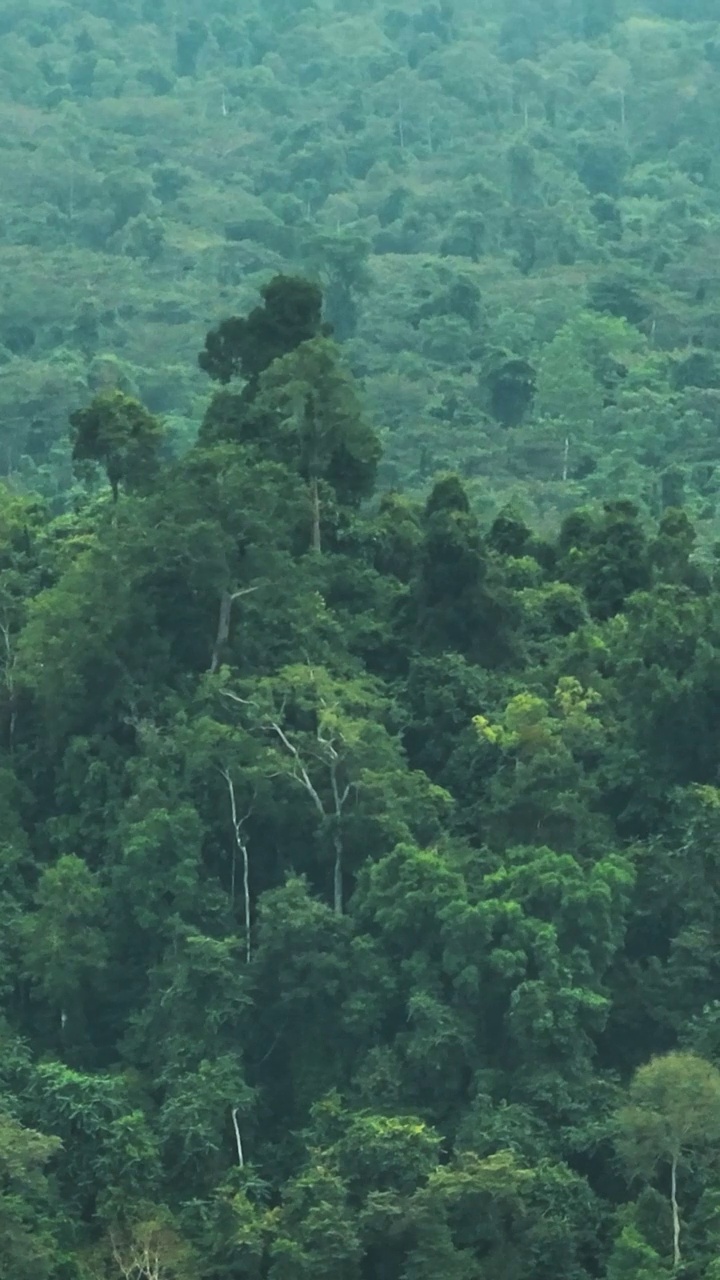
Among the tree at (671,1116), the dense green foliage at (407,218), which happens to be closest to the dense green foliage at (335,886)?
the tree at (671,1116)

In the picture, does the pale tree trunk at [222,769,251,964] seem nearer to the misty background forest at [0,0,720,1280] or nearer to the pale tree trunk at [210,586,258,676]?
the misty background forest at [0,0,720,1280]

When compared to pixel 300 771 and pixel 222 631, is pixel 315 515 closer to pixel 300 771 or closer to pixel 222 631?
pixel 222 631

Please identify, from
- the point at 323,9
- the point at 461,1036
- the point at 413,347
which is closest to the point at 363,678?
the point at 461,1036

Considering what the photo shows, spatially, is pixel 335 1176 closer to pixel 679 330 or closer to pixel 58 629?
pixel 58 629

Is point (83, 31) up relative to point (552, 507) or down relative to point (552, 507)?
up

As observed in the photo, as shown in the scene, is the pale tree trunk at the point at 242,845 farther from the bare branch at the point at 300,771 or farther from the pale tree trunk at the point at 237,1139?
the pale tree trunk at the point at 237,1139

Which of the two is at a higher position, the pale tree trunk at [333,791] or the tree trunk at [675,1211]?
the pale tree trunk at [333,791]

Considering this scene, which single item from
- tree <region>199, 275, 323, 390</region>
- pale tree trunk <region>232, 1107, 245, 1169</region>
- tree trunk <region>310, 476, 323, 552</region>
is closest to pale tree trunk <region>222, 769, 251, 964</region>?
pale tree trunk <region>232, 1107, 245, 1169</region>
